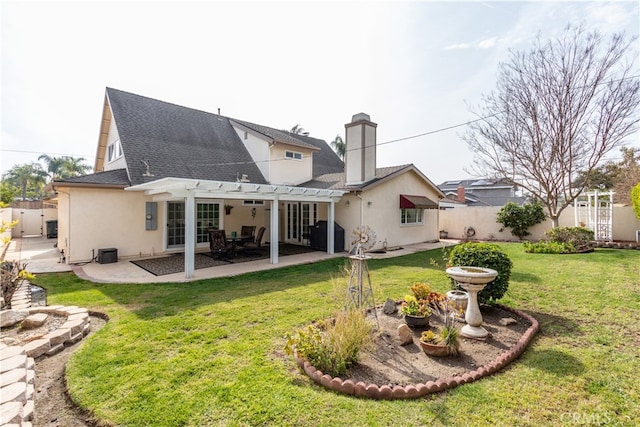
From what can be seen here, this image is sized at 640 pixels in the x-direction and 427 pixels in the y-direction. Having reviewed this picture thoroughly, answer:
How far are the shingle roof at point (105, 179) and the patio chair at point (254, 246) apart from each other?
552 cm

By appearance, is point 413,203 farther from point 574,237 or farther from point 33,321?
point 33,321

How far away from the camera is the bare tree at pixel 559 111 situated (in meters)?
14.6

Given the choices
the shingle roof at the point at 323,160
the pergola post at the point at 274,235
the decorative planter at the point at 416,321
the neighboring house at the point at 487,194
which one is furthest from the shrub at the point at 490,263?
the neighboring house at the point at 487,194

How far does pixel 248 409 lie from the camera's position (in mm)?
3287

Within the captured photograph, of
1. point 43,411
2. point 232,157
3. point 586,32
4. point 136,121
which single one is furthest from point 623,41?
point 136,121

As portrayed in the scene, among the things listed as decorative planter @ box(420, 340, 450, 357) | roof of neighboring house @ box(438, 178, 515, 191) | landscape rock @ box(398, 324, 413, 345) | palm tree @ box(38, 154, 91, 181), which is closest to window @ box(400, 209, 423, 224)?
landscape rock @ box(398, 324, 413, 345)

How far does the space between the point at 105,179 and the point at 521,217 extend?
23.0 meters

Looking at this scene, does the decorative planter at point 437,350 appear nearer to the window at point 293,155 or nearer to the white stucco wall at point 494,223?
the window at point 293,155

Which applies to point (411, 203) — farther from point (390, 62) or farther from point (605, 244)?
point (605, 244)

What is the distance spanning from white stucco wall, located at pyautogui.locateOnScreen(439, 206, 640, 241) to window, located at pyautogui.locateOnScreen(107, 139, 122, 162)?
2176 centimetres

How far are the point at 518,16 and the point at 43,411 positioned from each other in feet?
53.8

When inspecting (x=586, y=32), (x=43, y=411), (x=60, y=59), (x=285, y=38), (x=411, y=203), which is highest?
(x=586, y=32)

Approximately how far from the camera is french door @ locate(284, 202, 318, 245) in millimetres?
16781

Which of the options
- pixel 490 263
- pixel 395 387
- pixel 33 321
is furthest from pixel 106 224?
pixel 490 263
